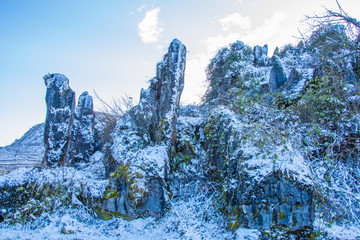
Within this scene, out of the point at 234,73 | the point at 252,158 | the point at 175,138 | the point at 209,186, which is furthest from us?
the point at 234,73

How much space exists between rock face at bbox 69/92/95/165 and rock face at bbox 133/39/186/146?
15.3 ft

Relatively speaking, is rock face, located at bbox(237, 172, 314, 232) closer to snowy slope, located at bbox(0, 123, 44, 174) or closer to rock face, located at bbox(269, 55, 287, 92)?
rock face, located at bbox(269, 55, 287, 92)

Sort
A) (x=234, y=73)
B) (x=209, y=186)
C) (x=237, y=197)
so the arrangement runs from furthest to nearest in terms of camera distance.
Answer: (x=234, y=73) < (x=209, y=186) < (x=237, y=197)

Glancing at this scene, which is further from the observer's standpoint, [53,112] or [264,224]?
[53,112]

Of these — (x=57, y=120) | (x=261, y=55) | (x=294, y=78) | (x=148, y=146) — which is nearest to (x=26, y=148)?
(x=57, y=120)

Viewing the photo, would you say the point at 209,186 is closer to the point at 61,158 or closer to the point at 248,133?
the point at 248,133

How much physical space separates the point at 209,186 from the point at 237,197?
53.8 inches

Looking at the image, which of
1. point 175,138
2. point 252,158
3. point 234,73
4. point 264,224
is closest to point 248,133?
point 252,158

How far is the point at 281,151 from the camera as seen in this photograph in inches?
168

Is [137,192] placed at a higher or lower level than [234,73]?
lower

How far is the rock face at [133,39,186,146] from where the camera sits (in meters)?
6.86

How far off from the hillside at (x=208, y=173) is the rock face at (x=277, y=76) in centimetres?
184

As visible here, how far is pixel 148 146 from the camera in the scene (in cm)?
658

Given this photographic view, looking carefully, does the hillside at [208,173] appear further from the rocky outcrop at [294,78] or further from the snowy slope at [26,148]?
the snowy slope at [26,148]
